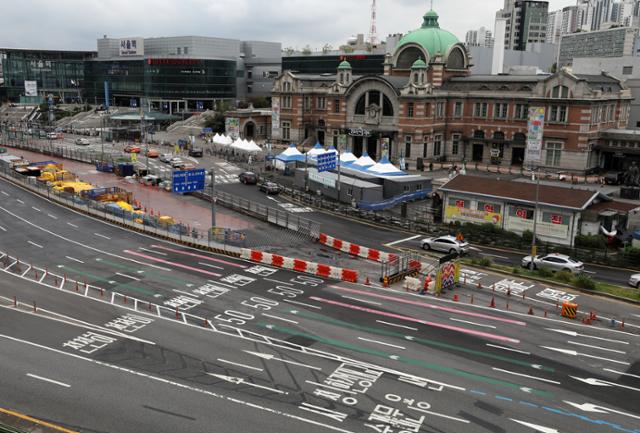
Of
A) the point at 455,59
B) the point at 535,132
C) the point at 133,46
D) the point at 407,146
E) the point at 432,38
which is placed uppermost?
the point at 133,46

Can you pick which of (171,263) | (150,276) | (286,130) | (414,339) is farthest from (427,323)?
(286,130)

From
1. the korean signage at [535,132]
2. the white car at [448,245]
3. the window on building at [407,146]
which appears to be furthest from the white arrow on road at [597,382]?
the window on building at [407,146]

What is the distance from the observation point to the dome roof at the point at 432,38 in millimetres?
89294

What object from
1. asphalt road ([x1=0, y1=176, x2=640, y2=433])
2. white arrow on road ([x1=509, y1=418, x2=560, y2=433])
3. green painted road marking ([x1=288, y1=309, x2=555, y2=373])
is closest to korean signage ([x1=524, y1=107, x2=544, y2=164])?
asphalt road ([x1=0, y1=176, x2=640, y2=433])

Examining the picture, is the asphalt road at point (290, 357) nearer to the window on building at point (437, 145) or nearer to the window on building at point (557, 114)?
the window on building at point (557, 114)

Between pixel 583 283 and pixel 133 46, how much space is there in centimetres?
16510

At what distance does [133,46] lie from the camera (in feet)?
571

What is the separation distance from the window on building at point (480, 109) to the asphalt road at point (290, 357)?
49185 mm

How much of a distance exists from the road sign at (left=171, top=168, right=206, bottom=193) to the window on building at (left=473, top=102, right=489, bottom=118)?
48350 millimetres

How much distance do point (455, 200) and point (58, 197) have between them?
4190cm

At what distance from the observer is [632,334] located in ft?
96.8

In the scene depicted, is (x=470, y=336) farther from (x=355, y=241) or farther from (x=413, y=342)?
(x=355, y=241)

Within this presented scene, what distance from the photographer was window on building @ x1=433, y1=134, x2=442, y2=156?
85.6m

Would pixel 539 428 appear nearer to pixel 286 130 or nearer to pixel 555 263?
pixel 555 263
